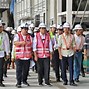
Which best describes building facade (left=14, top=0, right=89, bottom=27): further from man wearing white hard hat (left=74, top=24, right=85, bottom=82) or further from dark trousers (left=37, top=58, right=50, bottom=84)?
dark trousers (left=37, top=58, right=50, bottom=84)

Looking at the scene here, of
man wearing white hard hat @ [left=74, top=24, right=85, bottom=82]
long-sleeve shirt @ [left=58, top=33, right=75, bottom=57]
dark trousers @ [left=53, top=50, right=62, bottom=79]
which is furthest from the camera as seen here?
dark trousers @ [left=53, top=50, right=62, bottom=79]

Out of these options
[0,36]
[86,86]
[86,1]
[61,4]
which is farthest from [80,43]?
[61,4]

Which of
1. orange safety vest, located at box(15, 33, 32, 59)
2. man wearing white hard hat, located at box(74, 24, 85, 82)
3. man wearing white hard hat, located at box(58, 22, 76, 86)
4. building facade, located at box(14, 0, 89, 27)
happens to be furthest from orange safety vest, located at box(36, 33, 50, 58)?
building facade, located at box(14, 0, 89, 27)

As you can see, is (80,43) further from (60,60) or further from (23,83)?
(23,83)

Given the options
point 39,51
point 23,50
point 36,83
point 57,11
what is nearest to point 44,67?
point 39,51

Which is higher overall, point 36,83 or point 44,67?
point 44,67

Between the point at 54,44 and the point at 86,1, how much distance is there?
11453 millimetres

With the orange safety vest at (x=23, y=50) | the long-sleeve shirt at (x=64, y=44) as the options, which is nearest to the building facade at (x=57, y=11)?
the long-sleeve shirt at (x=64, y=44)

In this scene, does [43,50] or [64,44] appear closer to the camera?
[43,50]

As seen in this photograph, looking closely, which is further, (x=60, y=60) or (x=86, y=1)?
(x=86, y=1)

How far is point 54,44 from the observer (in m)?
13.5

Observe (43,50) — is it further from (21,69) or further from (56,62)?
(56,62)

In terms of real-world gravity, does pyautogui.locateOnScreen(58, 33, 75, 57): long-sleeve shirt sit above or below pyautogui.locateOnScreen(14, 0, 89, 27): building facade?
below

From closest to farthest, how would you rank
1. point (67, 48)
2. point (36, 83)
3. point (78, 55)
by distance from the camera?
point (67, 48)
point (36, 83)
point (78, 55)
